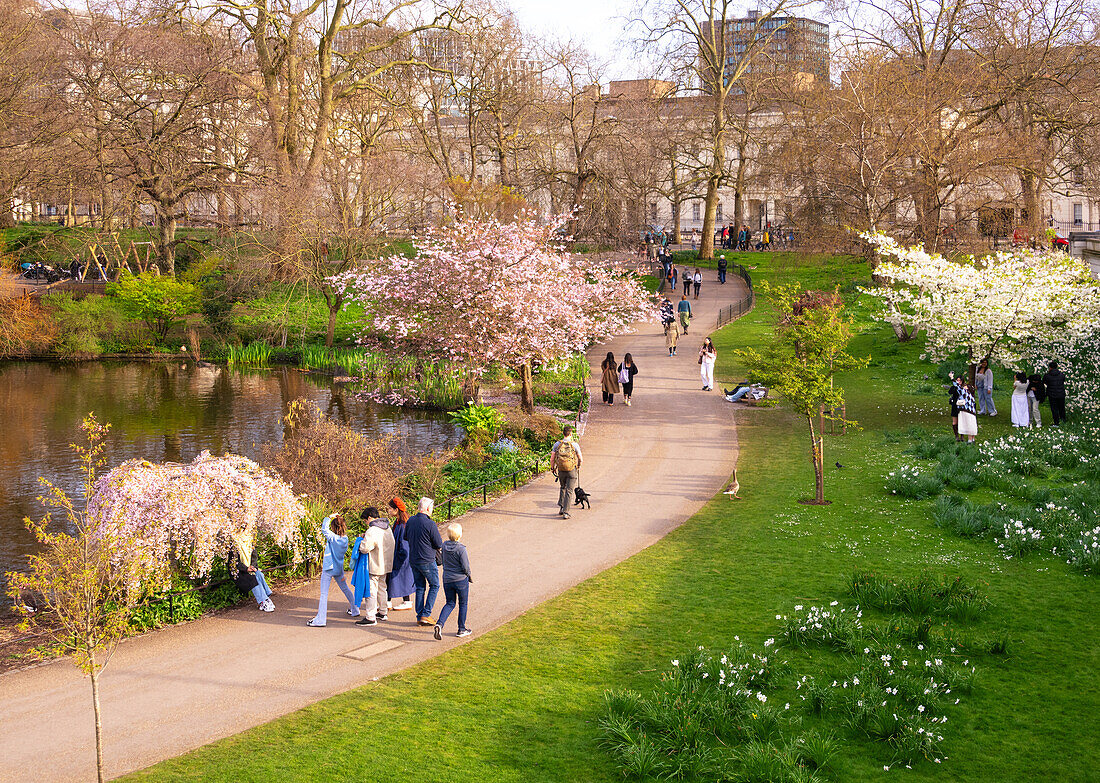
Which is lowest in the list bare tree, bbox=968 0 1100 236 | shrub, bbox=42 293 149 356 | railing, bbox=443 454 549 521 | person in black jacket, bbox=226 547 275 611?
person in black jacket, bbox=226 547 275 611

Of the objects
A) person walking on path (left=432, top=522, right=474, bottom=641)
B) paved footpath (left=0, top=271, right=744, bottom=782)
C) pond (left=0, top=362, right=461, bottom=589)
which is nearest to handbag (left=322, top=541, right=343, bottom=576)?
paved footpath (left=0, top=271, right=744, bottom=782)

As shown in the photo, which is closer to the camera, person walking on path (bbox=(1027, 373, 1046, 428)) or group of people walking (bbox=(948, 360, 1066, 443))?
group of people walking (bbox=(948, 360, 1066, 443))

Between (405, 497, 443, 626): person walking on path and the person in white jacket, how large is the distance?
41 cm

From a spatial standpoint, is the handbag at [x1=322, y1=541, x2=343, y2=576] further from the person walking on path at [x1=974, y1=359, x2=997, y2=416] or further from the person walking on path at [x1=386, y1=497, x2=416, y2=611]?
the person walking on path at [x1=974, y1=359, x2=997, y2=416]

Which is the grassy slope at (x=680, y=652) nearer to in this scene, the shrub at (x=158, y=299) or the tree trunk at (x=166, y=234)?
the shrub at (x=158, y=299)

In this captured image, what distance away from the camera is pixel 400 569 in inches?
479

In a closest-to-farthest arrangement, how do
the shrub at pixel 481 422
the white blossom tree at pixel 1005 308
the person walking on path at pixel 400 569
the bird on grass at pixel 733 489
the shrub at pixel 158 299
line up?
the person walking on path at pixel 400 569 → the bird on grass at pixel 733 489 → the shrub at pixel 481 422 → the white blossom tree at pixel 1005 308 → the shrub at pixel 158 299

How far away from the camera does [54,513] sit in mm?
18062

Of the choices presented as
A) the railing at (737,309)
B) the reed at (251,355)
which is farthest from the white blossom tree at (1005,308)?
the reed at (251,355)

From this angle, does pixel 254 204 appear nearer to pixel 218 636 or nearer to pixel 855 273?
pixel 855 273

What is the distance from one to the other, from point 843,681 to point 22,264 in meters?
47.9

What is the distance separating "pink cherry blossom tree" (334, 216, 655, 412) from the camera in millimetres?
22828

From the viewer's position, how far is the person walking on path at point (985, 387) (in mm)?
22828

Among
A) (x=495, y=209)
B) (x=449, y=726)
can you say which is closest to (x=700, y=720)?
(x=449, y=726)
